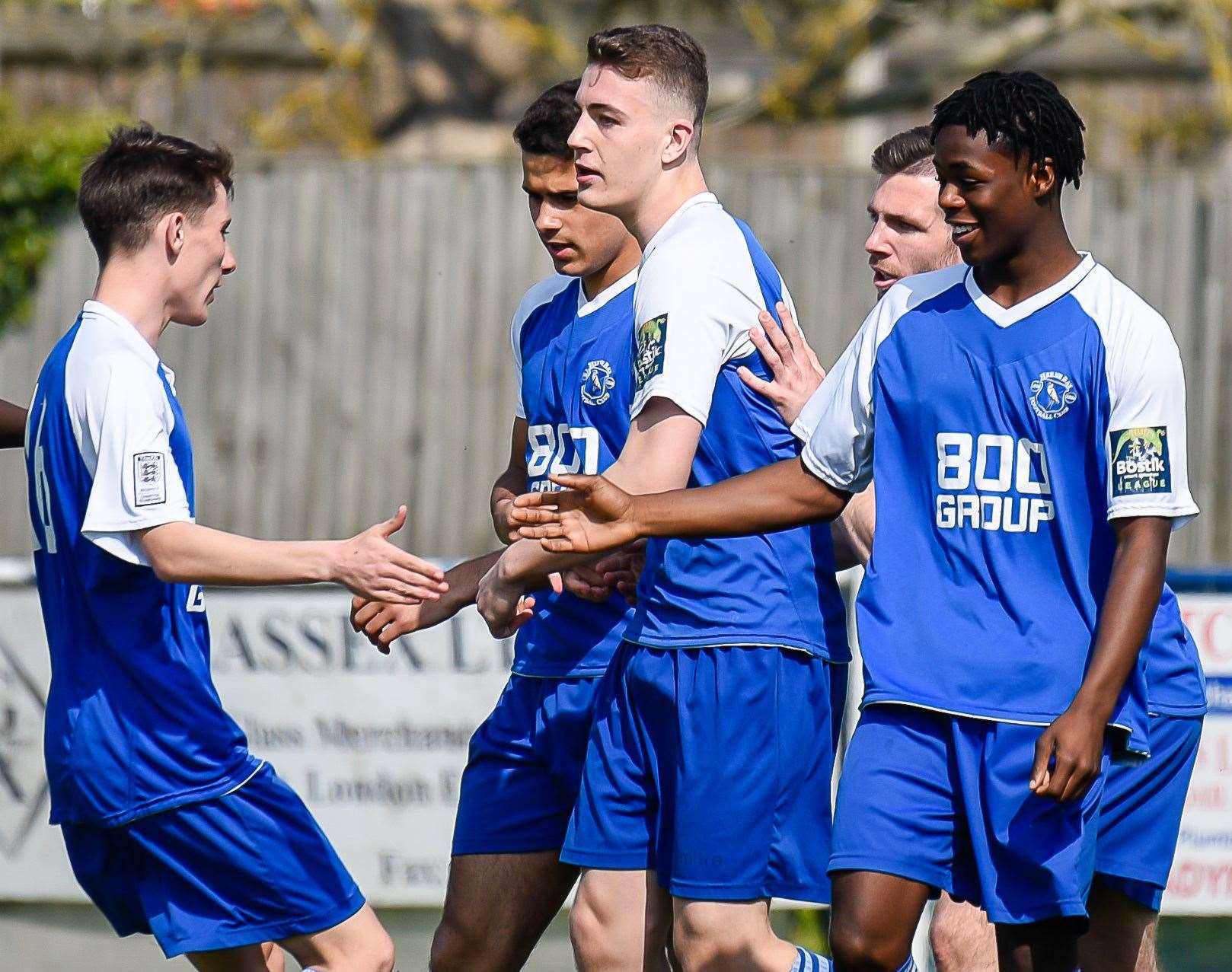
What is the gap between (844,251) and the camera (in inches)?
355

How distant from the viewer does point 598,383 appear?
157 inches

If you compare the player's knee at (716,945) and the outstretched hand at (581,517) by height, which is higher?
the outstretched hand at (581,517)

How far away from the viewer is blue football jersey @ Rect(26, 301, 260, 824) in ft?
12.1

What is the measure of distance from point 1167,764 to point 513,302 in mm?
5924

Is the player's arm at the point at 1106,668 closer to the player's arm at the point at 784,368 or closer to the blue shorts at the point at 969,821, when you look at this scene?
the blue shorts at the point at 969,821

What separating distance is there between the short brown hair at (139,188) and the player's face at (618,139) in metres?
0.86

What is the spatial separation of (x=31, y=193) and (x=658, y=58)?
22.3 feet

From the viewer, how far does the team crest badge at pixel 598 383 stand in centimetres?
397

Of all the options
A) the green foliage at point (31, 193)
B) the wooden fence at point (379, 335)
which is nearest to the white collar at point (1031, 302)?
the wooden fence at point (379, 335)

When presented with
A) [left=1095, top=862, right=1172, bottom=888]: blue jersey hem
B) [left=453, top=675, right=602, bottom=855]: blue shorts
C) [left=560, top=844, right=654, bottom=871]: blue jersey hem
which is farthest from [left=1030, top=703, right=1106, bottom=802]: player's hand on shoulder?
[left=453, top=675, right=602, bottom=855]: blue shorts

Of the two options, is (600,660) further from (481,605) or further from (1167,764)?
(1167,764)

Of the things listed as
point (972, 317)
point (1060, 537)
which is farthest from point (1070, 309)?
point (1060, 537)

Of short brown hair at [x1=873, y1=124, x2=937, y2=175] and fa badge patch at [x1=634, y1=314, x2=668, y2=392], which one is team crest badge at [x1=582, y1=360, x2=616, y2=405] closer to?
fa badge patch at [x1=634, y1=314, x2=668, y2=392]

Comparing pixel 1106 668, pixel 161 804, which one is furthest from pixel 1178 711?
pixel 161 804
